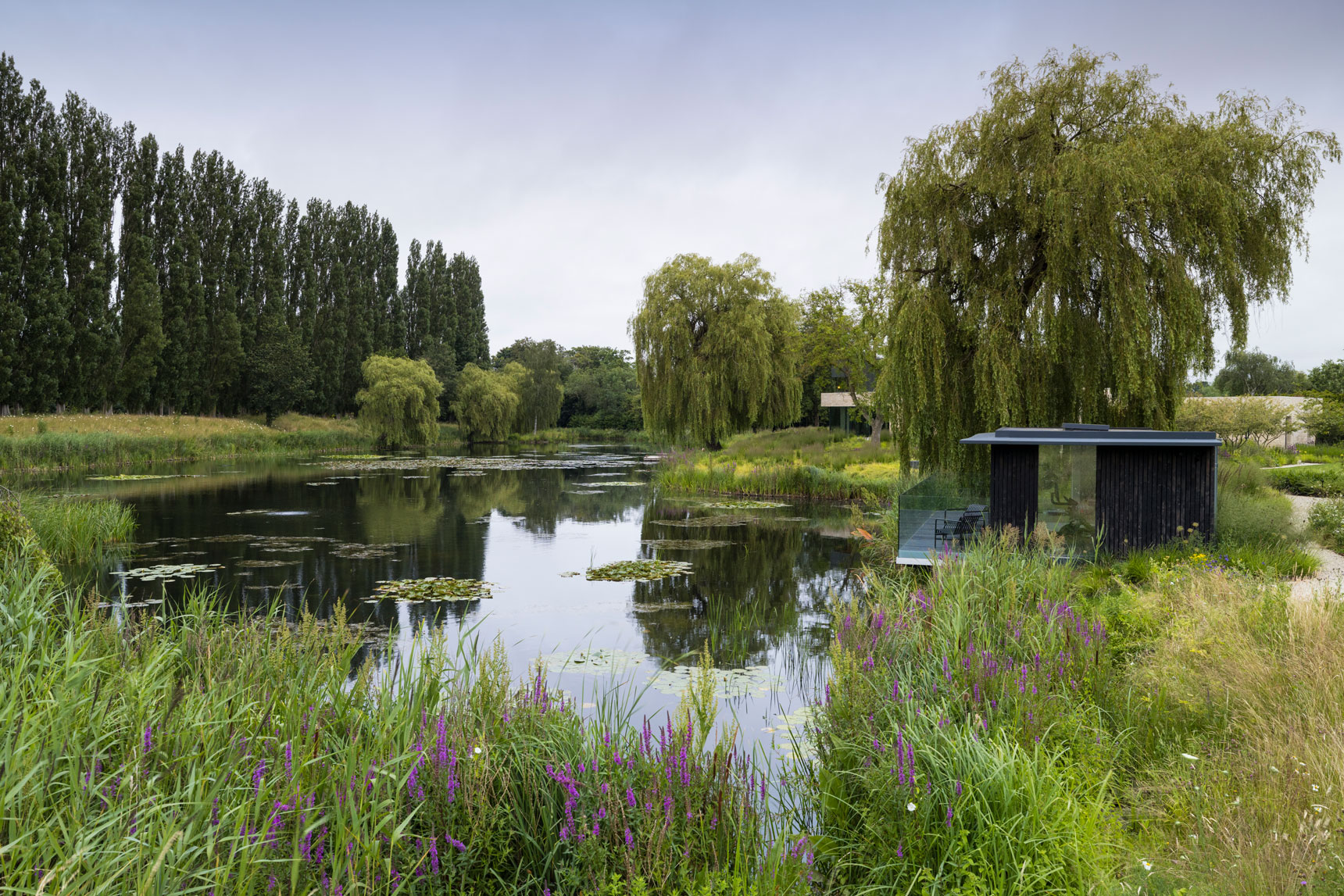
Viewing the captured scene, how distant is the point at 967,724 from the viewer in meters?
3.76

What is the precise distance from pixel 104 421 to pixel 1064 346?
121 ft

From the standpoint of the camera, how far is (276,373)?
43.9 meters

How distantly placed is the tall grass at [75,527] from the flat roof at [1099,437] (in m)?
13.0

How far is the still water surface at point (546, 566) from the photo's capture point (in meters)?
7.55

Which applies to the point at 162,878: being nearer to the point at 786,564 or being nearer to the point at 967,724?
the point at 967,724

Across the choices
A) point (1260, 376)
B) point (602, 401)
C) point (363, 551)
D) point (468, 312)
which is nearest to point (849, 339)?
point (363, 551)

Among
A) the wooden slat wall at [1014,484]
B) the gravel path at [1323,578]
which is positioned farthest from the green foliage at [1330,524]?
the wooden slat wall at [1014,484]

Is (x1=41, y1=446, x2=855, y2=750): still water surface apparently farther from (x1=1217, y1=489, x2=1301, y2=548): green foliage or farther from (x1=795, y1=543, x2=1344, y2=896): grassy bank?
(x1=1217, y1=489, x2=1301, y2=548): green foliage

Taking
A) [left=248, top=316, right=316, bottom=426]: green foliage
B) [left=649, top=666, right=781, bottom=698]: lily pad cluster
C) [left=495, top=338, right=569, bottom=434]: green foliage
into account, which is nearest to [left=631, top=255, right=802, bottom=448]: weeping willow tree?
[left=649, top=666, right=781, bottom=698]: lily pad cluster

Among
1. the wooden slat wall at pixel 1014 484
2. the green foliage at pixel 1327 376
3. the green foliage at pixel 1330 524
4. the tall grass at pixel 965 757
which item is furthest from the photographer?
the green foliage at pixel 1327 376

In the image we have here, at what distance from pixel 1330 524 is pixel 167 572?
662 inches

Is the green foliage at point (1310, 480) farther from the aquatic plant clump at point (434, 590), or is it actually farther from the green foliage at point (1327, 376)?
the green foliage at point (1327, 376)

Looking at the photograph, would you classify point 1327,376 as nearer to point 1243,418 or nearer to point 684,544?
point 1243,418

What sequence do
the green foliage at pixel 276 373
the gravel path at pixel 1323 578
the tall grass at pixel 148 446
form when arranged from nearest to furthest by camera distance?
the gravel path at pixel 1323 578
the tall grass at pixel 148 446
the green foliage at pixel 276 373
